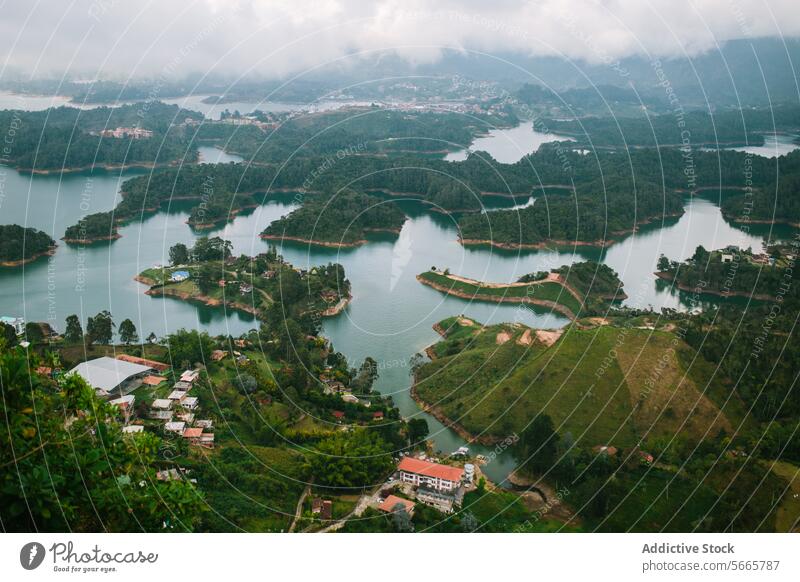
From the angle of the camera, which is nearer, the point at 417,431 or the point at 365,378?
the point at 417,431

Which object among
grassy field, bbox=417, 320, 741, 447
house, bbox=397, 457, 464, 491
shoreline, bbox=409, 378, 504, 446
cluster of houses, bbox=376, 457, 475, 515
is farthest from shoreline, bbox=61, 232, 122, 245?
house, bbox=397, 457, 464, 491

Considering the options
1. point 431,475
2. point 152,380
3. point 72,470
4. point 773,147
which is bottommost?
point 431,475

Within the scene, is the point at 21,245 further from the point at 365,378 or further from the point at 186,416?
the point at 186,416

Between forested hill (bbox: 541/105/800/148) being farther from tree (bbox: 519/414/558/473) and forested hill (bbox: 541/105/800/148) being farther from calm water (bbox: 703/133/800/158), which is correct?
tree (bbox: 519/414/558/473)

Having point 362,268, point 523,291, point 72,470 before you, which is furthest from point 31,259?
point 72,470

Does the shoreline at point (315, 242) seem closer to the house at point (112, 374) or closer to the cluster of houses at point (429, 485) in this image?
the house at point (112, 374)

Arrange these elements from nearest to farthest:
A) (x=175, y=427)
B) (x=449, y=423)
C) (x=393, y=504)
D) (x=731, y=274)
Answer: (x=393, y=504) → (x=175, y=427) → (x=449, y=423) → (x=731, y=274)
